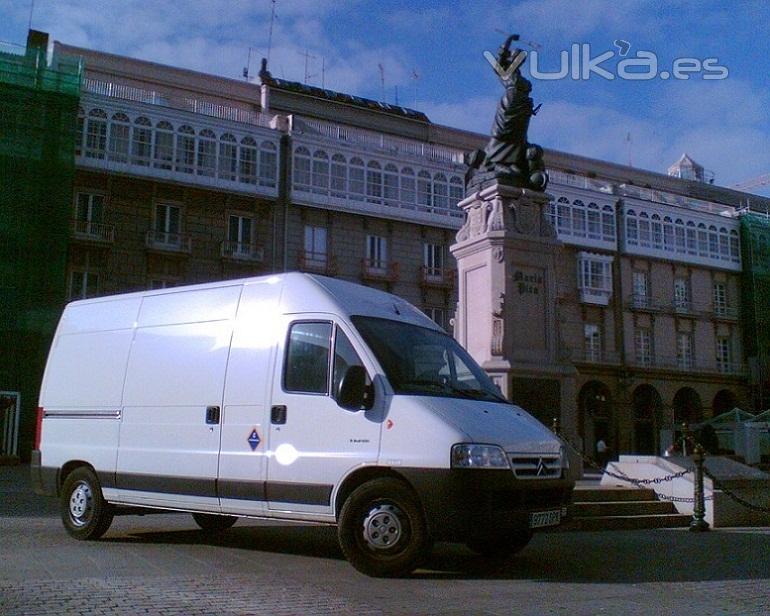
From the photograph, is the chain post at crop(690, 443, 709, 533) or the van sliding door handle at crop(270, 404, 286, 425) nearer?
the van sliding door handle at crop(270, 404, 286, 425)

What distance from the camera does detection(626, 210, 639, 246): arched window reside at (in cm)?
4812

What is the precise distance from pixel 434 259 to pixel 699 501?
3133cm

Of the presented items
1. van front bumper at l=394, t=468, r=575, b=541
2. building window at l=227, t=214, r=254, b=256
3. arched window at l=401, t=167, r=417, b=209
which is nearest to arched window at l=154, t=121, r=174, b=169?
building window at l=227, t=214, r=254, b=256

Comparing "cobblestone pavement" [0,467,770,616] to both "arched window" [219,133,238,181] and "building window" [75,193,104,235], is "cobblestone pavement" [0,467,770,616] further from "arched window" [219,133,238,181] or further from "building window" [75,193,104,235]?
"arched window" [219,133,238,181]

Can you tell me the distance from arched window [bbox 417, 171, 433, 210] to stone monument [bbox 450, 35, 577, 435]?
2617 cm

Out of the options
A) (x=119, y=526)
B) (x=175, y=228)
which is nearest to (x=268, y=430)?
(x=119, y=526)

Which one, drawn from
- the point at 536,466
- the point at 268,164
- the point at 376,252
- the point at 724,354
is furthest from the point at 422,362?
the point at 724,354

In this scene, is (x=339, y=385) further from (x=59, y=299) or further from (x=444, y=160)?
(x=444, y=160)

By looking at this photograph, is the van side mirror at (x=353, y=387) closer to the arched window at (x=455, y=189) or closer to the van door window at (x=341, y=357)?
the van door window at (x=341, y=357)

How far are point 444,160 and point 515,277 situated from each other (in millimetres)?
29048

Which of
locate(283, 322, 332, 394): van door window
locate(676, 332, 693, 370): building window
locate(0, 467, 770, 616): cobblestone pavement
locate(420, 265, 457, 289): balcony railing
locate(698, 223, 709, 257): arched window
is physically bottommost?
locate(0, 467, 770, 616): cobblestone pavement

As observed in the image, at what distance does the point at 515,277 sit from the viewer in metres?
14.1

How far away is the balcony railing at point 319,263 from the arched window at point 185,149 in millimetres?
6416

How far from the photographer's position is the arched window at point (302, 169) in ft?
127
